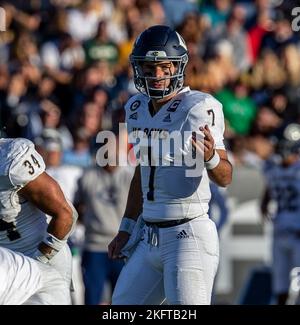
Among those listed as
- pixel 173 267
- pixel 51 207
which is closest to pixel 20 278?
pixel 51 207

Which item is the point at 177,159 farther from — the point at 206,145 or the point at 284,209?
the point at 284,209

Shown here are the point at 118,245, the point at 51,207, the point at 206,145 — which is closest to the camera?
the point at 206,145

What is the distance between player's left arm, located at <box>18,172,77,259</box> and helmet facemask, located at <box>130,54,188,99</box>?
690mm

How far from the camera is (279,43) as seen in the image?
1188cm

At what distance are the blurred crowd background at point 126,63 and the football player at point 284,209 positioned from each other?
0.46 metres

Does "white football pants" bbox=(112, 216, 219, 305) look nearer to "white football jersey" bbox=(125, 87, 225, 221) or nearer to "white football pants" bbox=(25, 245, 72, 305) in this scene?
"white football jersey" bbox=(125, 87, 225, 221)

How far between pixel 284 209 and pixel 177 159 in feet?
13.8

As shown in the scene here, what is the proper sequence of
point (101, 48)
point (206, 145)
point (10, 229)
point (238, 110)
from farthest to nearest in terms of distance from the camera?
1. point (101, 48)
2. point (238, 110)
3. point (10, 229)
4. point (206, 145)

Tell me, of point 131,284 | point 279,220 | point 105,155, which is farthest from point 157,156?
point 279,220

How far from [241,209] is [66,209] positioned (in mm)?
4717

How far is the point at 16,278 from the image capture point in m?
4.60

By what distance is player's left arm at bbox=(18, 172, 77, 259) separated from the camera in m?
5.41


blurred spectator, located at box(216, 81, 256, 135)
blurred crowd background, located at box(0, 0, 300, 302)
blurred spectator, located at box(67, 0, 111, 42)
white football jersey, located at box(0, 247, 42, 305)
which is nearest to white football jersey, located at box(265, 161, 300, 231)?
blurred crowd background, located at box(0, 0, 300, 302)

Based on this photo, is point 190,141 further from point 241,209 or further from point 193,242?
point 241,209
